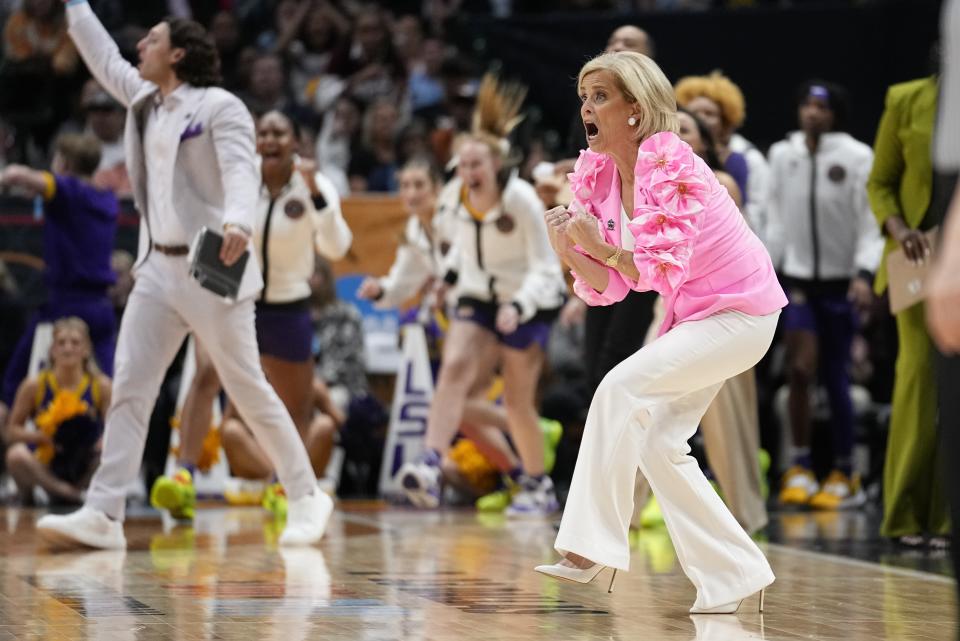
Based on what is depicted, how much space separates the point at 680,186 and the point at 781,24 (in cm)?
919

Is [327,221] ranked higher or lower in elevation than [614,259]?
higher

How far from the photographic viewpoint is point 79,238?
10156 millimetres

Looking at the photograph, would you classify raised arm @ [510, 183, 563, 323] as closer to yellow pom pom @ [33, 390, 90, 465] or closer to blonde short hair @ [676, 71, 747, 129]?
blonde short hair @ [676, 71, 747, 129]

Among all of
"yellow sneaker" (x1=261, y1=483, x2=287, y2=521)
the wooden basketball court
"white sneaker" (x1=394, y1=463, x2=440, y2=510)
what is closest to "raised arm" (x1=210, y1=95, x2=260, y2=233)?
Result: the wooden basketball court

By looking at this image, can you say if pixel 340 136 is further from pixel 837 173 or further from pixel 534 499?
pixel 534 499

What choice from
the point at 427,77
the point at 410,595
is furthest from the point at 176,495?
the point at 427,77

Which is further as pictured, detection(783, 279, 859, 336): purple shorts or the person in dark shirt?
detection(783, 279, 859, 336): purple shorts

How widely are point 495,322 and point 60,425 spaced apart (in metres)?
2.88

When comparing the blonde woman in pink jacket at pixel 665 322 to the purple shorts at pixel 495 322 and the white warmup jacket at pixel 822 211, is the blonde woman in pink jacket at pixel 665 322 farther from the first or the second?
the white warmup jacket at pixel 822 211

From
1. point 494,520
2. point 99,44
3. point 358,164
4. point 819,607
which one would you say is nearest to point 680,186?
point 819,607

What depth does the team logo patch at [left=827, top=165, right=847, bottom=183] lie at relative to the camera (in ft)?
35.9

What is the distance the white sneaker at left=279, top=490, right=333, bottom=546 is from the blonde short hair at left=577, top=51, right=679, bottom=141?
9.70ft

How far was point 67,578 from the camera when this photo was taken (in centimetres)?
613

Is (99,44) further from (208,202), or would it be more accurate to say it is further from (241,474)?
(241,474)
